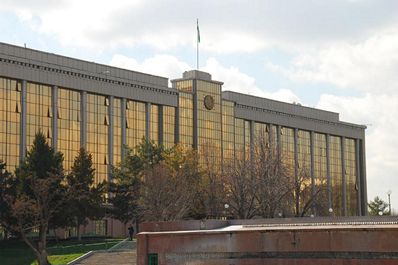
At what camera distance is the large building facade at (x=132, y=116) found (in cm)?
8419

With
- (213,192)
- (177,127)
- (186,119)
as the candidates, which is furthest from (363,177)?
(213,192)

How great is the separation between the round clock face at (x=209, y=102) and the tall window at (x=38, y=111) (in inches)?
944

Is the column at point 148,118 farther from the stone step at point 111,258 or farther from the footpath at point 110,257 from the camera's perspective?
the stone step at point 111,258

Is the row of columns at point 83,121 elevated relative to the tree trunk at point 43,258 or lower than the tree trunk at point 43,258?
elevated

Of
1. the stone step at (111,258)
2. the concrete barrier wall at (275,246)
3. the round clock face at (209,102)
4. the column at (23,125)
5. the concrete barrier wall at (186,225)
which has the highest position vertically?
the round clock face at (209,102)

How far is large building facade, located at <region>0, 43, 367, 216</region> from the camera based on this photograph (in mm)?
84188

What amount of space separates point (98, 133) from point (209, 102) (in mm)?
18381

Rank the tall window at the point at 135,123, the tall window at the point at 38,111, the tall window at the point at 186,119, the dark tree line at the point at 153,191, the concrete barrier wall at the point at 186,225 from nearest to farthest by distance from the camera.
Result: the concrete barrier wall at the point at 186,225
the dark tree line at the point at 153,191
the tall window at the point at 38,111
the tall window at the point at 135,123
the tall window at the point at 186,119

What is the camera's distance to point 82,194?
224 ft

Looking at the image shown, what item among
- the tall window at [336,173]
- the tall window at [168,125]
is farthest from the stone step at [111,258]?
the tall window at [336,173]

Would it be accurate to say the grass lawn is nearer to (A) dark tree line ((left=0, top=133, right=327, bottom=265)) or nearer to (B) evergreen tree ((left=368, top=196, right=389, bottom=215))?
(A) dark tree line ((left=0, top=133, right=327, bottom=265))

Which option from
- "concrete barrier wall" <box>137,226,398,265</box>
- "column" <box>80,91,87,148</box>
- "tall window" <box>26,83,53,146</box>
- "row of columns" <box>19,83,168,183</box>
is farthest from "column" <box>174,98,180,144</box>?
"concrete barrier wall" <box>137,226,398,265</box>

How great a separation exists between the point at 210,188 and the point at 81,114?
2659cm

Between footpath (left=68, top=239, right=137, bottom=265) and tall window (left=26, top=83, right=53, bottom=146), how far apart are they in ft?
93.6
